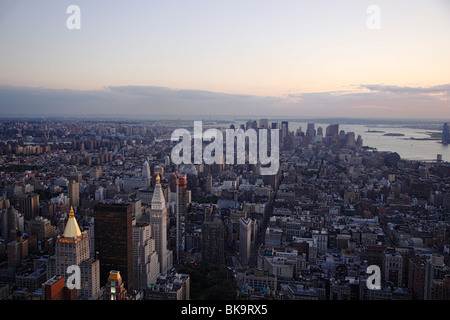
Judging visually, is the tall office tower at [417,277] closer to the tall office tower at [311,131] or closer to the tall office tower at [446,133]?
the tall office tower at [446,133]

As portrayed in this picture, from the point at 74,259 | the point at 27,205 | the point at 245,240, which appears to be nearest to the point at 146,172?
the point at 27,205

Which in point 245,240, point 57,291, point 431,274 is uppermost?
point 57,291

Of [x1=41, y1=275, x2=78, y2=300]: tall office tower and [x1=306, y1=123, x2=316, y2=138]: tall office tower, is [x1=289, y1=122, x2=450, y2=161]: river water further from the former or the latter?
[x1=41, y1=275, x2=78, y2=300]: tall office tower

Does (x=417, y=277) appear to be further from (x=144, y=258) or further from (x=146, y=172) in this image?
(x=146, y=172)

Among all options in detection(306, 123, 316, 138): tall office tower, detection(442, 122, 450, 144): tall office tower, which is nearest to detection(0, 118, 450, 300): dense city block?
detection(442, 122, 450, 144): tall office tower

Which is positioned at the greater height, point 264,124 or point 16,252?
point 264,124

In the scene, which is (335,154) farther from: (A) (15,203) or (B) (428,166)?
(A) (15,203)

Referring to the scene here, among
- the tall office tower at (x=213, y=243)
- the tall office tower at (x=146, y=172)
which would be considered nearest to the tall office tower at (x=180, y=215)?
the tall office tower at (x=213, y=243)
